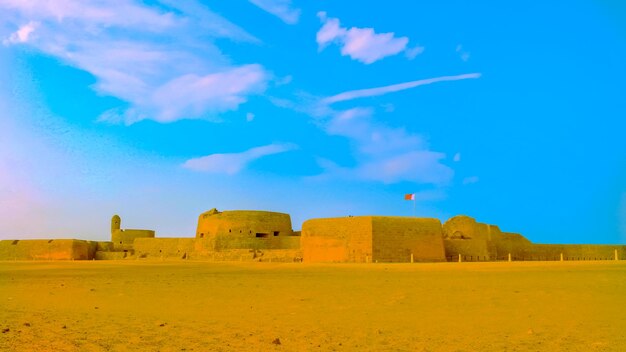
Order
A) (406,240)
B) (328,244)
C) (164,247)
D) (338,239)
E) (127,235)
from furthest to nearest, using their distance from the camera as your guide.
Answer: (127,235)
(164,247)
(328,244)
(338,239)
(406,240)

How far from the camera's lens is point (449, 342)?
4.90 m

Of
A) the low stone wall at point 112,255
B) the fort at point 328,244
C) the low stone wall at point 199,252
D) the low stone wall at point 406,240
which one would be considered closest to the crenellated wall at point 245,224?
the fort at point 328,244

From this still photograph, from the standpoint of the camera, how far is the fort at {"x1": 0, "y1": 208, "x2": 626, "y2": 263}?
83.4 feet

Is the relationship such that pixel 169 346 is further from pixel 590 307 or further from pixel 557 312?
pixel 590 307

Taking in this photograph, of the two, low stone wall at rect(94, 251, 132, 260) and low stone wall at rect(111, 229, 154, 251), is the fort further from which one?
low stone wall at rect(111, 229, 154, 251)

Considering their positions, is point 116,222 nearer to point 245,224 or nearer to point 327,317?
point 245,224

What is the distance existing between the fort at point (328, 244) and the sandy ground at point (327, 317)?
14705 mm

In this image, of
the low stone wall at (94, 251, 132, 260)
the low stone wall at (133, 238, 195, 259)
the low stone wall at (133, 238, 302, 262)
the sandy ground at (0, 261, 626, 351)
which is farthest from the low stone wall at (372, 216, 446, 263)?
the low stone wall at (94, 251, 132, 260)

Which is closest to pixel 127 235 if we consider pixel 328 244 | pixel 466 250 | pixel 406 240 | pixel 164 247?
pixel 164 247

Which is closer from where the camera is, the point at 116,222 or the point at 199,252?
the point at 199,252

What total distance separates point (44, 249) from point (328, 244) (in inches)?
940

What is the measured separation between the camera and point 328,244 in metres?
26.9

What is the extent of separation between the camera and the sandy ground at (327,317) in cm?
489

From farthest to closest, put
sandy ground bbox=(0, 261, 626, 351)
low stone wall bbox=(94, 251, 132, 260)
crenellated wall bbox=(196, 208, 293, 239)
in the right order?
low stone wall bbox=(94, 251, 132, 260) < crenellated wall bbox=(196, 208, 293, 239) < sandy ground bbox=(0, 261, 626, 351)
